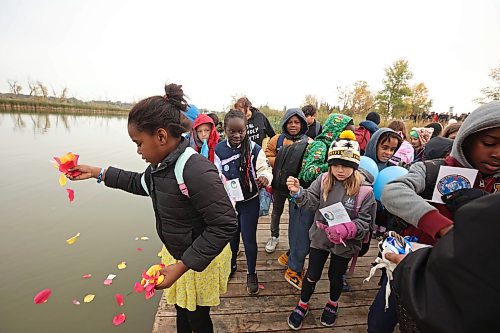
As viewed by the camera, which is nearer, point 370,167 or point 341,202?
point 341,202

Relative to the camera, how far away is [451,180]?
1126mm

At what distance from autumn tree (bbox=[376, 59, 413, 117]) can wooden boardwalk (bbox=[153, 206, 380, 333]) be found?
85.6 ft

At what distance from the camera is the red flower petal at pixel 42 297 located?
2.84 meters

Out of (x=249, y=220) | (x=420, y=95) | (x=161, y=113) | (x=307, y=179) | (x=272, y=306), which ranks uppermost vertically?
(x=420, y=95)

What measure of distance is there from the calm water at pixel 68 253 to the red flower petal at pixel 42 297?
0.16 ft

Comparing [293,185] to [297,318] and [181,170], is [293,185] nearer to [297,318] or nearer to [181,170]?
[181,170]

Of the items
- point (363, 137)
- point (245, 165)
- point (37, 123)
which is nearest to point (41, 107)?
point (37, 123)

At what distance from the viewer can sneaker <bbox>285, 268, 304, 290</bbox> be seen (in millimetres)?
2499

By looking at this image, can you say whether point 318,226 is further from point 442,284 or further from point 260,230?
point 260,230

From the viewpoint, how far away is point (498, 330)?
440 mm

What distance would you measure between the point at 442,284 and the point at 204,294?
1.30 m

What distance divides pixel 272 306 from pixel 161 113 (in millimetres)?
1948

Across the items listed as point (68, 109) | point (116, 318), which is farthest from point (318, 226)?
point (68, 109)

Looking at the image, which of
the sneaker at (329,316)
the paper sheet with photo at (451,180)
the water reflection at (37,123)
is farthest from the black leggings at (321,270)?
the water reflection at (37,123)
